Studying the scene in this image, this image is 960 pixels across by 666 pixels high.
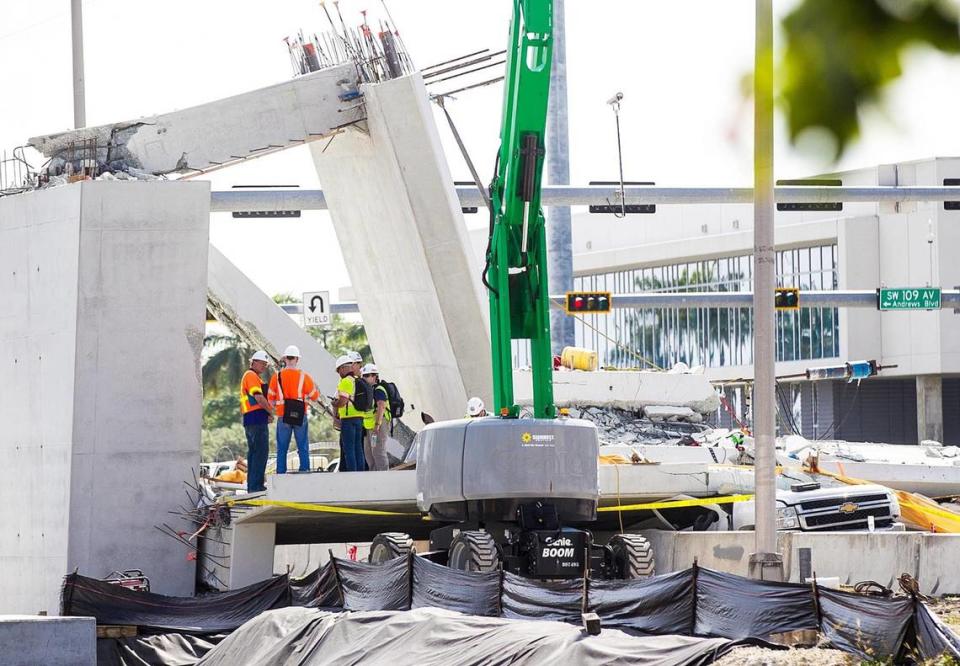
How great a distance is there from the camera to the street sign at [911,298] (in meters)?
38.2

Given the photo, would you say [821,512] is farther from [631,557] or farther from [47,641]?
[47,641]

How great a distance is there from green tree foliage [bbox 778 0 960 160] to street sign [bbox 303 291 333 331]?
36.7 m

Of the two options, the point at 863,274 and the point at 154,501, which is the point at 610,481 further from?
the point at 863,274

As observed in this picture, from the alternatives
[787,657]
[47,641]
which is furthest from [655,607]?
[47,641]

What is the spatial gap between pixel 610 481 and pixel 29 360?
9278 mm

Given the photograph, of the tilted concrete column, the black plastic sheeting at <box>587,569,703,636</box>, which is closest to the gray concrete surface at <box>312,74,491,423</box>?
the black plastic sheeting at <box>587,569,703,636</box>

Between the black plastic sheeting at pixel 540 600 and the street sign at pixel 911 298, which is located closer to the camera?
the black plastic sheeting at pixel 540 600

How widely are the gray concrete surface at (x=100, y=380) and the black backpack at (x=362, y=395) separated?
280 cm

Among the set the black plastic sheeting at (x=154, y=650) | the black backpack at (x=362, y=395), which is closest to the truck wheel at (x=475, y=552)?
Answer: the black plastic sheeting at (x=154, y=650)

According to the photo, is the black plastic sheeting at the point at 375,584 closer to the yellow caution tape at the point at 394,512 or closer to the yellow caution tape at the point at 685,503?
the yellow caution tape at the point at 394,512

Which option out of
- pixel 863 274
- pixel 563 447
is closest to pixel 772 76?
pixel 563 447

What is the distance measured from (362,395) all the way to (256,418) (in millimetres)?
1654

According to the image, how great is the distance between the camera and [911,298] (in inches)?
1503

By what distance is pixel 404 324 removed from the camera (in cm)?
2745
